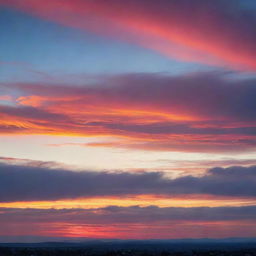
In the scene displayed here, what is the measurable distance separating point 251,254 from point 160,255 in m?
10.00

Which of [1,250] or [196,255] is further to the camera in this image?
[1,250]

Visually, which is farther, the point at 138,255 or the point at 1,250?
the point at 1,250

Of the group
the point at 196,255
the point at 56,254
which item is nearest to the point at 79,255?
the point at 56,254

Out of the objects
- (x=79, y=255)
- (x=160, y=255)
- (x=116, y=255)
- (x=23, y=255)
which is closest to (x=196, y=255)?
(x=160, y=255)

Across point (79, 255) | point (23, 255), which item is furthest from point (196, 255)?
point (23, 255)

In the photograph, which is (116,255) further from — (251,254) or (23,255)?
(251,254)

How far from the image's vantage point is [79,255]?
58.8 metres

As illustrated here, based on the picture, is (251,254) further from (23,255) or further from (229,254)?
(23,255)

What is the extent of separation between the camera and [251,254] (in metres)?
58.3

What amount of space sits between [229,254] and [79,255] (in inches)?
655

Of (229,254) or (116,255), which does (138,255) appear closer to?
(116,255)

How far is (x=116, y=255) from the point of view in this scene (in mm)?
56969

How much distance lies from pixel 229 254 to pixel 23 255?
22.8 meters

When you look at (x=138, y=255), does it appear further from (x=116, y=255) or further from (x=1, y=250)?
(x=1, y=250)
